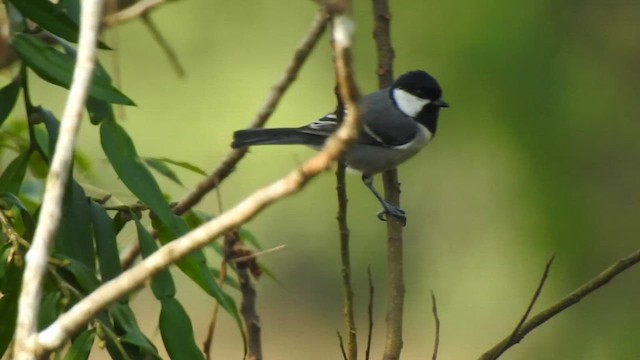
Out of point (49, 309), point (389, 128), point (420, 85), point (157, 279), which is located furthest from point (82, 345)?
point (420, 85)

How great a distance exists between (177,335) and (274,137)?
3.52 feet

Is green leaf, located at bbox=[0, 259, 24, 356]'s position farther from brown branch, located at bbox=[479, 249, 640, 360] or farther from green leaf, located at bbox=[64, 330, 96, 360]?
brown branch, located at bbox=[479, 249, 640, 360]

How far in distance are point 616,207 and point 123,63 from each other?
2.22 metres

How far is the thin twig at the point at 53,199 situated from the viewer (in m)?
0.72

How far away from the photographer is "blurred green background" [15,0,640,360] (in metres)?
3.56

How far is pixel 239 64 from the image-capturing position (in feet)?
14.2

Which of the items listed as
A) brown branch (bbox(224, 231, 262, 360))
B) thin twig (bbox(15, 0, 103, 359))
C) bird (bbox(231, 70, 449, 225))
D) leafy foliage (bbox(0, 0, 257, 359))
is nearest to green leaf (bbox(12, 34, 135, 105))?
leafy foliage (bbox(0, 0, 257, 359))

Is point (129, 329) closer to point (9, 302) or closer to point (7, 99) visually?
point (9, 302)

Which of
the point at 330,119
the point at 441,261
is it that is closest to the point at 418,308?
the point at 441,261

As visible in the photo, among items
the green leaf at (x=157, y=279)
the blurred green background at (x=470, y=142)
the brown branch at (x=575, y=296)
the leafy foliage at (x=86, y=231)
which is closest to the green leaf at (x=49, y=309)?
the leafy foliage at (x=86, y=231)

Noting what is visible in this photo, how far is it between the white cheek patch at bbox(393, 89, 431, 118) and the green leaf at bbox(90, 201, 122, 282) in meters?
1.47

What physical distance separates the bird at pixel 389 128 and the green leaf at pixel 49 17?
40.6 inches

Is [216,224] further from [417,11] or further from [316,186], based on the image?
[316,186]

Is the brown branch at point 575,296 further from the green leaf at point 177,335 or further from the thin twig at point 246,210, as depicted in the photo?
the thin twig at point 246,210
